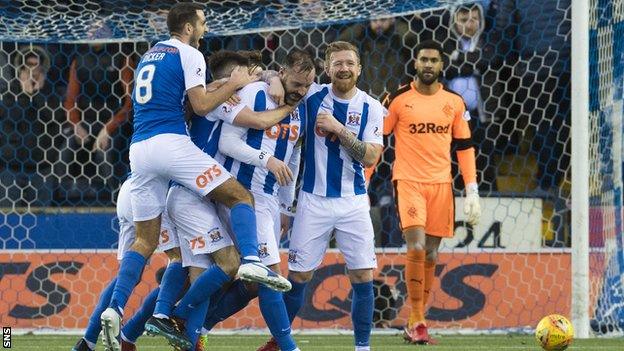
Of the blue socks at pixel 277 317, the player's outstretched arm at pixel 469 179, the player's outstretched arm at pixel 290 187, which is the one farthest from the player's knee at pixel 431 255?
the blue socks at pixel 277 317

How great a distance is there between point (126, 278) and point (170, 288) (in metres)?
0.33

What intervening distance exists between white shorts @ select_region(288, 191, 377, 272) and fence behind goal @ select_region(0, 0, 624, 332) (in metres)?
2.63

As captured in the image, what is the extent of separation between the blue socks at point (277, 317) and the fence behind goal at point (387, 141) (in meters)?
3.25

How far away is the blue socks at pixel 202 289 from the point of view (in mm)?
7516

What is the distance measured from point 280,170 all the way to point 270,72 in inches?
25.6

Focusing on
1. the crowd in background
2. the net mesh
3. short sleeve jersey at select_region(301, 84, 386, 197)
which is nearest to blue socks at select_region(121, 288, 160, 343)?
short sleeve jersey at select_region(301, 84, 386, 197)

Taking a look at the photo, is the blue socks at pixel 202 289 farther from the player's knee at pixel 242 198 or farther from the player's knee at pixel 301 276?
the player's knee at pixel 301 276

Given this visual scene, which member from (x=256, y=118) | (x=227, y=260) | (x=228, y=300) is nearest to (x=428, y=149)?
(x=228, y=300)

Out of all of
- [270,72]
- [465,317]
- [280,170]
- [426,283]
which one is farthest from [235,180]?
[465,317]

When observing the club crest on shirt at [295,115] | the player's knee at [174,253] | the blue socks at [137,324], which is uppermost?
the club crest on shirt at [295,115]

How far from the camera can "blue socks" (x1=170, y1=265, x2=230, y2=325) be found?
7.52 meters

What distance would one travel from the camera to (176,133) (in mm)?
7508

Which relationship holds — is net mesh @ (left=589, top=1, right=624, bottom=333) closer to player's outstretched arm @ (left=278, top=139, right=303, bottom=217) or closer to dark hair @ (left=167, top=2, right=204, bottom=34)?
player's outstretched arm @ (left=278, top=139, right=303, bottom=217)

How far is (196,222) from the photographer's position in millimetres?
7535
